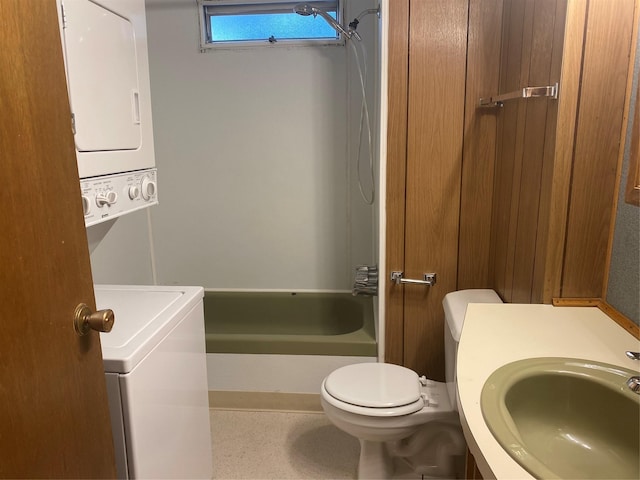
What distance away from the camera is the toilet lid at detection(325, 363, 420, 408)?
1716 millimetres

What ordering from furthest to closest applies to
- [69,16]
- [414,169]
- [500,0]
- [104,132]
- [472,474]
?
[414,169] < [500,0] < [472,474] < [104,132] < [69,16]

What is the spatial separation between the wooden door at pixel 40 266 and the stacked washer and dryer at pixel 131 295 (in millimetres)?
262

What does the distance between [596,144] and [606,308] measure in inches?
17.0

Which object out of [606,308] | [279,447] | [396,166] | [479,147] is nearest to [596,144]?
[606,308]

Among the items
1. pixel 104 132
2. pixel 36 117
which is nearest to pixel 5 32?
pixel 36 117

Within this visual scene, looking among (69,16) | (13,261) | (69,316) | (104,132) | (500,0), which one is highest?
(500,0)

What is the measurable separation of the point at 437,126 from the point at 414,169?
187mm

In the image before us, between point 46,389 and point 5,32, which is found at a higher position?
point 5,32

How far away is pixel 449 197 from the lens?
198cm

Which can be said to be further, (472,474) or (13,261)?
(472,474)

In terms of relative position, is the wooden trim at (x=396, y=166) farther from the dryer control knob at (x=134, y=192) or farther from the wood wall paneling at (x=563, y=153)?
the dryer control knob at (x=134, y=192)

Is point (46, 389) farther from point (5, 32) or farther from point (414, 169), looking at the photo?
point (414, 169)

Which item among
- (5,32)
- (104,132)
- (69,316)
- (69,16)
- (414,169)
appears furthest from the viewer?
(414,169)

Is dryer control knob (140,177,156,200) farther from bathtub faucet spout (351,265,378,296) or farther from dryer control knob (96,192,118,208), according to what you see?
bathtub faucet spout (351,265,378,296)
